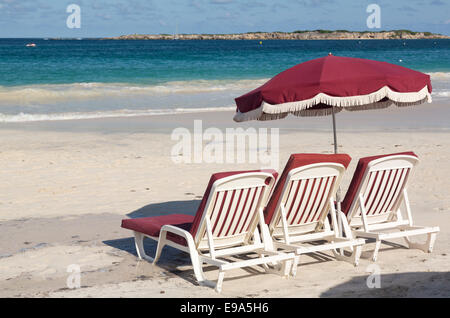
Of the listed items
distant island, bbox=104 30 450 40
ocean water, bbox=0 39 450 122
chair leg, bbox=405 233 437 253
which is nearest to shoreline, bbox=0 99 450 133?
ocean water, bbox=0 39 450 122

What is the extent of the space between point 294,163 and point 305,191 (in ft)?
0.93

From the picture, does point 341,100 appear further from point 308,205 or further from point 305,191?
point 308,205

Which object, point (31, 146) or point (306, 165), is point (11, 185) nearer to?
point (31, 146)

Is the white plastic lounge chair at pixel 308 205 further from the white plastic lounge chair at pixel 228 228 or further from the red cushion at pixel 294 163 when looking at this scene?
the white plastic lounge chair at pixel 228 228

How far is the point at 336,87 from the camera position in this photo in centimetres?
539

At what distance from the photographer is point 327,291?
478cm

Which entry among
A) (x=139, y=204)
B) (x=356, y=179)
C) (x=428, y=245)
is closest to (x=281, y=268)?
(x=356, y=179)

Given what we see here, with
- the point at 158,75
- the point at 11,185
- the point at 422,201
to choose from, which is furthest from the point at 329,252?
the point at 158,75

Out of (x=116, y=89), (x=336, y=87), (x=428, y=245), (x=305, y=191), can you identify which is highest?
(x=116, y=89)

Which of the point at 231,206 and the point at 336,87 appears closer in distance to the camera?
the point at 231,206

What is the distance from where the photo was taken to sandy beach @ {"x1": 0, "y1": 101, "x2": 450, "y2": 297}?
4.99 m

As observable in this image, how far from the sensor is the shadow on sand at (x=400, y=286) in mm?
4656
